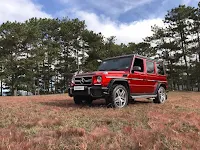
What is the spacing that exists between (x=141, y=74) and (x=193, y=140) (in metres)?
5.28

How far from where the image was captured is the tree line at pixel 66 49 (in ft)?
121

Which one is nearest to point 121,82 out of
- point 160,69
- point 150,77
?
point 150,77

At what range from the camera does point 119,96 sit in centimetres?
774

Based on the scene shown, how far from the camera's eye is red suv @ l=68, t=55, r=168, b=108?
24.2 feet

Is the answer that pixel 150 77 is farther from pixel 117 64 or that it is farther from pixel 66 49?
pixel 66 49

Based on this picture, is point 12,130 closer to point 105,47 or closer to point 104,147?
point 104,147

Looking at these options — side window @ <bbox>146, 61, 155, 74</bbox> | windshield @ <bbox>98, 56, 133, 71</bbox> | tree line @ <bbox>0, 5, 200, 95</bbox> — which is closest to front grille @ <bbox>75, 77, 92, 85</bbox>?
windshield @ <bbox>98, 56, 133, 71</bbox>

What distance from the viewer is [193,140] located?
11.8ft

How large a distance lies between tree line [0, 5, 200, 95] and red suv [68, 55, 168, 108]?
3000 centimetres

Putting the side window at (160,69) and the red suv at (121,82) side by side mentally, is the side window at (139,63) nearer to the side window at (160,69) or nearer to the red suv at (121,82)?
the red suv at (121,82)

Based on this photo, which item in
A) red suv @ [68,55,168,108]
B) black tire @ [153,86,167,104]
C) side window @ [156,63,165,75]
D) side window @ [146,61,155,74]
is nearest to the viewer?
red suv @ [68,55,168,108]

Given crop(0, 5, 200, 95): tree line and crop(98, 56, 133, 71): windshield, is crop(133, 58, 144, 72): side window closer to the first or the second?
crop(98, 56, 133, 71): windshield

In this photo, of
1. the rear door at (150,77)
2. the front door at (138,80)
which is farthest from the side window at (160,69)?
the front door at (138,80)

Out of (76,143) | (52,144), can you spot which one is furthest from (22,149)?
(76,143)
